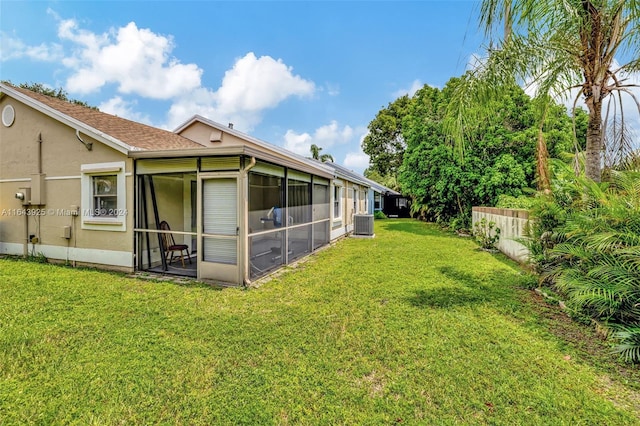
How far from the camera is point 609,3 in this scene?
4770 mm

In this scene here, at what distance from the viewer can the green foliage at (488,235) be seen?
33.8 ft

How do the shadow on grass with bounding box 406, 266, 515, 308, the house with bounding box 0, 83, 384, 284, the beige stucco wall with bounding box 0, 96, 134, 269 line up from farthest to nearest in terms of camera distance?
the beige stucco wall with bounding box 0, 96, 134, 269, the house with bounding box 0, 83, 384, 284, the shadow on grass with bounding box 406, 266, 515, 308

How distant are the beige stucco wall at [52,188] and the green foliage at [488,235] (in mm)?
10957

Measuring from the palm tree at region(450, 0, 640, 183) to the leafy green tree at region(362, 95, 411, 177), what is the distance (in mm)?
28786

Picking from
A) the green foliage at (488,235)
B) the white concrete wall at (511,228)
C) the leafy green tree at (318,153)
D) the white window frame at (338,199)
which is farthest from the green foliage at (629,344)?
the leafy green tree at (318,153)

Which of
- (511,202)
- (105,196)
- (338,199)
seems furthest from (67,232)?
(511,202)

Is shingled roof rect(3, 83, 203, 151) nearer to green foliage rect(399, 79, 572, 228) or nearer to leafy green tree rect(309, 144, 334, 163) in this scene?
green foliage rect(399, 79, 572, 228)

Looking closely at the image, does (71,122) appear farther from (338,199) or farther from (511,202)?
(511,202)

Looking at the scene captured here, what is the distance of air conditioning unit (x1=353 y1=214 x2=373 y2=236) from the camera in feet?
44.4

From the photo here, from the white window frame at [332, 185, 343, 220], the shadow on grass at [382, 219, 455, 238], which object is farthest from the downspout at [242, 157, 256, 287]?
the shadow on grass at [382, 219, 455, 238]

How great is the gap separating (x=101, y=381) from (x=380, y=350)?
2884mm

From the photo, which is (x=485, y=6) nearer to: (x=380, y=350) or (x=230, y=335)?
(x=380, y=350)

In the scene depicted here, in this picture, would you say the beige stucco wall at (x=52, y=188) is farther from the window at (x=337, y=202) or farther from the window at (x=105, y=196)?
the window at (x=337, y=202)

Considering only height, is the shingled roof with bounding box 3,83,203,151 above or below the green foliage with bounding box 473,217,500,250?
above
